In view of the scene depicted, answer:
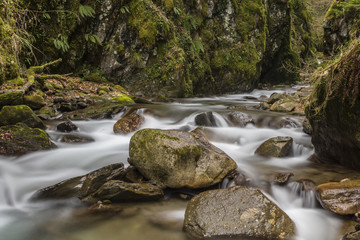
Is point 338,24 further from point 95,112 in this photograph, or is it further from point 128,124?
point 95,112

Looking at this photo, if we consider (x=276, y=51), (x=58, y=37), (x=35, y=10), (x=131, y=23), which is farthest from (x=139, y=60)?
(x=276, y=51)

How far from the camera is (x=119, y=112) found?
767cm

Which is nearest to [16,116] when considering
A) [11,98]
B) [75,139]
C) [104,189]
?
[11,98]

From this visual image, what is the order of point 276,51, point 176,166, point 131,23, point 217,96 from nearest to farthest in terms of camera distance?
point 176,166 → point 131,23 → point 217,96 → point 276,51

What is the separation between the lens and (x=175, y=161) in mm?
3613

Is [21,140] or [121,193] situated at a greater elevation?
[21,140]

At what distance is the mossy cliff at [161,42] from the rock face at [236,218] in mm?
8830

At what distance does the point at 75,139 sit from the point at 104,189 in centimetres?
273

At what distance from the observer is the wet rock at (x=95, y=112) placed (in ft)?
23.4

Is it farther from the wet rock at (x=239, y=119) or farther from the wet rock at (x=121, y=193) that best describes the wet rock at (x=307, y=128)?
the wet rock at (x=121, y=193)

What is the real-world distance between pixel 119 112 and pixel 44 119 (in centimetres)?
204

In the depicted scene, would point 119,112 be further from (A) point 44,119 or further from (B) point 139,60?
(B) point 139,60

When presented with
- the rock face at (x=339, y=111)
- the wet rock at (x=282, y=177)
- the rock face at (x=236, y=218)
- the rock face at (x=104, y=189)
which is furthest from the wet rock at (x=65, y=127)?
the rock face at (x=339, y=111)

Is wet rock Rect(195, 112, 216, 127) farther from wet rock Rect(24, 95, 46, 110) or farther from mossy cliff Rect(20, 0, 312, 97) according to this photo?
mossy cliff Rect(20, 0, 312, 97)
